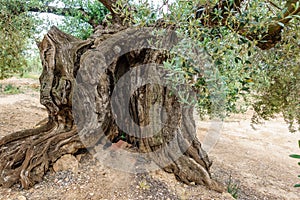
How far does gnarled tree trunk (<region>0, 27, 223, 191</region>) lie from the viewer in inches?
94.0

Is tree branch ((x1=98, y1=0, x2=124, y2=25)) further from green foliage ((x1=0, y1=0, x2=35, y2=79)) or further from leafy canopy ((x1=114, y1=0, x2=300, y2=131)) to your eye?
green foliage ((x1=0, y1=0, x2=35, y2=79))

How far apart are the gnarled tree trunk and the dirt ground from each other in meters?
0.18

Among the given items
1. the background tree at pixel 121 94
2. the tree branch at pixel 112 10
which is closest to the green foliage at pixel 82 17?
the tree branch at pixel 112 10

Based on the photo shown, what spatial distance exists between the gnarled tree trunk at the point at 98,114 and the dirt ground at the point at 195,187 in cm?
18

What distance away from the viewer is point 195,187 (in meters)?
2.53

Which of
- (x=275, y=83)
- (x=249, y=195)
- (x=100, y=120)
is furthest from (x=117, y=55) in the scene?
(x=249, y=195)

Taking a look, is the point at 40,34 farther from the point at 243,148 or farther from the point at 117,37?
the point at 243,148

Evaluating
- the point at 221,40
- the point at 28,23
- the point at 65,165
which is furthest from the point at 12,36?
the point at 221,40

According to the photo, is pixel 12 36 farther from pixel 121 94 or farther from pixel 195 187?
pixel 195 187

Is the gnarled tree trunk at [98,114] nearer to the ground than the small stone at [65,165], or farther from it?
farther from it

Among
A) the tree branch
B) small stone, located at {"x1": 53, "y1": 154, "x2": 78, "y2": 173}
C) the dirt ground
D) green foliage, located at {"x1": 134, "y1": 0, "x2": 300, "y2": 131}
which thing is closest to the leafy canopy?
green foliage, located at {"x1": 134, "y1": 0, "x2": 300, "y2": 131}

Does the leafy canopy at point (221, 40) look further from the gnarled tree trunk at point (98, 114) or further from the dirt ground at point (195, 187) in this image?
the dirt ground at point (195, 187)

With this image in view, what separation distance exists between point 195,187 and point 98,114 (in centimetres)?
139

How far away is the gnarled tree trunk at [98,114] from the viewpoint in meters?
2.39
